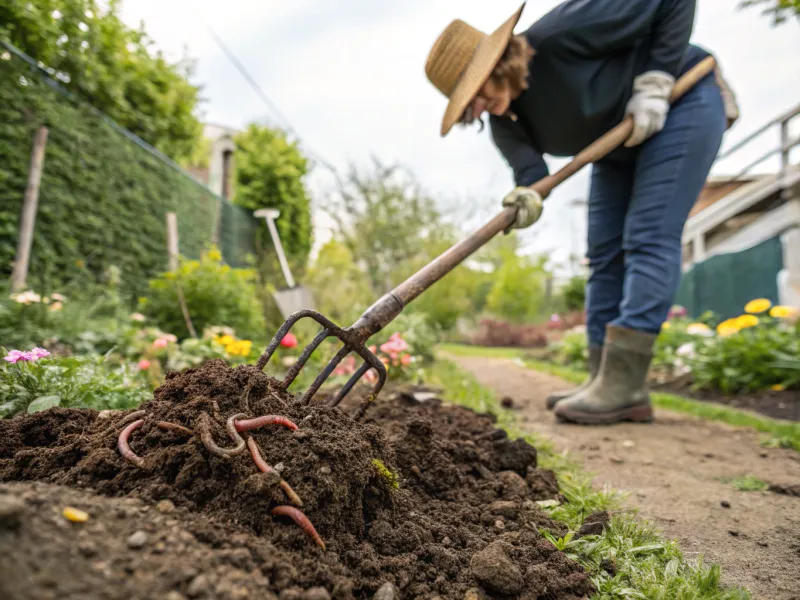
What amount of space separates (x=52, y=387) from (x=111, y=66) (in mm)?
5640

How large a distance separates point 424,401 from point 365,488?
1.37m

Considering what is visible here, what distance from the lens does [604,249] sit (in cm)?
324

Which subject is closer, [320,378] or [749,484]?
[320,378]

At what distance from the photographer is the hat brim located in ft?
8.04

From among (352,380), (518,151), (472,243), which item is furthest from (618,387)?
(352,380)

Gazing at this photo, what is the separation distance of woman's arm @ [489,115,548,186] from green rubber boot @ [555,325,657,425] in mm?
988

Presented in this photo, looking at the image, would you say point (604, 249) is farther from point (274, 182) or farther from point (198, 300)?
point (274, 182)

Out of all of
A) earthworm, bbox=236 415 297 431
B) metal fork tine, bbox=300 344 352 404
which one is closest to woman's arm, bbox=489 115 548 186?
metal fork tine, bbox=300 344 352 404

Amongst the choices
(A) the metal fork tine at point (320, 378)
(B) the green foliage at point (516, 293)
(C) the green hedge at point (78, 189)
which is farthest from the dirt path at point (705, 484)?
(B) the green foliage at point (516, 293)

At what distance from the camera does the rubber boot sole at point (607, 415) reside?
2.83 m

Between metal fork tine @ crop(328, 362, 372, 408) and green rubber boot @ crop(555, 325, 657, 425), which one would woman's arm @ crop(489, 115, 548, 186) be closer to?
green rubber boot @ crop(555, 325, 657, 425)

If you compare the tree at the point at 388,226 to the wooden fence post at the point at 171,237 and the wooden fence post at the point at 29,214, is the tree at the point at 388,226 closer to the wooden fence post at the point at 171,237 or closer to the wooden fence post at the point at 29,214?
the wooden fence post at the point at 171,237

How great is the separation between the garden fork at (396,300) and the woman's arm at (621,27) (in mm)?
210

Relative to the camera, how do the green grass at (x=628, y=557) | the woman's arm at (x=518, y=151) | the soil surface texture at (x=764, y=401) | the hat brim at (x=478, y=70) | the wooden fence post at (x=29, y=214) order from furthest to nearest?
the wooden fence post at (x=29, y=214), the soil surface texture at (x=764, y=401), the woman's arm at (x=518, y=151), the hat brim at (x=478, y=70), the green grass at (x=628, y=557)
